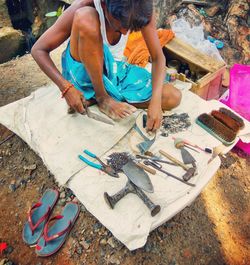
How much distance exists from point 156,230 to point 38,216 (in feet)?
2.50

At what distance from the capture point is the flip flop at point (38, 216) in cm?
185

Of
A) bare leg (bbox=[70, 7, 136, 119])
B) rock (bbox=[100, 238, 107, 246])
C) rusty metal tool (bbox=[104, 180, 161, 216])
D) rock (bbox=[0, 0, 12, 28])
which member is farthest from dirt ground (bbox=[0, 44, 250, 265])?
rock (bbox=[0, 0, 12, 28])

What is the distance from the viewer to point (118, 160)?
193cm

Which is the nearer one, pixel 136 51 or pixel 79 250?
pixel 79 250

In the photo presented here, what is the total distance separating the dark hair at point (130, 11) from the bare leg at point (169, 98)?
639mm

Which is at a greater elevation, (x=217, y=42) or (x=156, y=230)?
(x=217, y=42)

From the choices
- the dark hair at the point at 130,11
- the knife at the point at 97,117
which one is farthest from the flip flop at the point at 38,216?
the dark hair at the point at 130,11

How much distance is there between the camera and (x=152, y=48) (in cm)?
204

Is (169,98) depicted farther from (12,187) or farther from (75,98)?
(12,187)

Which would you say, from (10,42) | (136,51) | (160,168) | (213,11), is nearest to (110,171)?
(160,168)

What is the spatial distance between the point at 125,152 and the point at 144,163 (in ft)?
0.58

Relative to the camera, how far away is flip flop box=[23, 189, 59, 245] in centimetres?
185

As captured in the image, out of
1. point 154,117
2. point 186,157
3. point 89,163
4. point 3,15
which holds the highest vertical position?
point 154,117

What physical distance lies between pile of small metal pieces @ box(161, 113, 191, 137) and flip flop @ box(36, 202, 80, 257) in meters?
0.80
